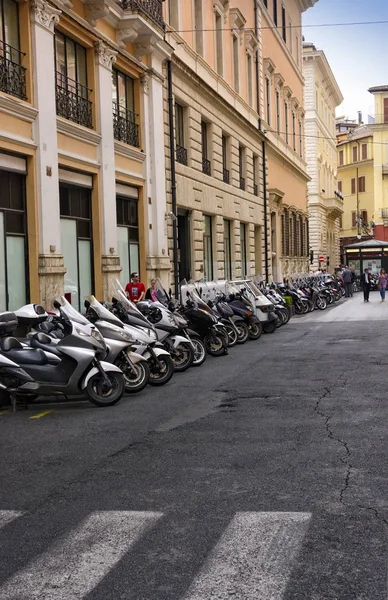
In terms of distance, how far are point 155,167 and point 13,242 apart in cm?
775

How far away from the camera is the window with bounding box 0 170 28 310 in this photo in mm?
14625

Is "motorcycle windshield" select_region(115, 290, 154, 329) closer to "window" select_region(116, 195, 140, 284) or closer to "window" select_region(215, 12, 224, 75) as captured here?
"window" select_region(116, 195, 140, 284)

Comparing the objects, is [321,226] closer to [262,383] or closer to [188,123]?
[188,123]

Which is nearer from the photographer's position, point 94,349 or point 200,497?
point 200,497

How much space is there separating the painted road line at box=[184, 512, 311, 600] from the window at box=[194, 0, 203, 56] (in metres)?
24.7

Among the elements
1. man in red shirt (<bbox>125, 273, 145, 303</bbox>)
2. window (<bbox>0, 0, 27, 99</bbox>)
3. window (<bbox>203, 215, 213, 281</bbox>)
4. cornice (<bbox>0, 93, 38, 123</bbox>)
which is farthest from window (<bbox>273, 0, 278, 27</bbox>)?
cornice (<bbox>0, 93, 38, 123</bbox>)

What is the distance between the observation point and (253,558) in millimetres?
4199

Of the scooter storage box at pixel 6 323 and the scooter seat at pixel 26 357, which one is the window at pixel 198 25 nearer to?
the scooter storage box at pixel 6 323

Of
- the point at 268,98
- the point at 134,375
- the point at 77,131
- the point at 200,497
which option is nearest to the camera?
the point at 200,497

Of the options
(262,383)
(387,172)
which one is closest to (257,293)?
(262,383)

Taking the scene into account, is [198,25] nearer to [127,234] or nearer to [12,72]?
[127,234]

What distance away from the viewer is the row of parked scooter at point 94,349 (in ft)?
29.9

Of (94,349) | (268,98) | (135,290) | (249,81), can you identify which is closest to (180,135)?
(135,290)

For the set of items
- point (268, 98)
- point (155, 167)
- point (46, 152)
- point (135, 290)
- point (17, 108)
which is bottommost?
point (135, 290)
